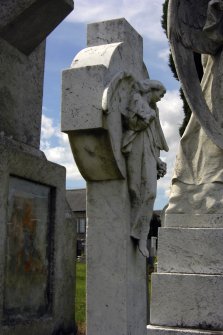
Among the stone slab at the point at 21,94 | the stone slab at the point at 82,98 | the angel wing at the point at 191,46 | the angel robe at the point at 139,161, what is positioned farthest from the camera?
the stone slab at the point at 21,94

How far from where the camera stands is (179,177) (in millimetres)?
4625

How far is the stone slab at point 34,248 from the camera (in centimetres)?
439

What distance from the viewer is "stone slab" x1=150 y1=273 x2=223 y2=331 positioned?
407 cm

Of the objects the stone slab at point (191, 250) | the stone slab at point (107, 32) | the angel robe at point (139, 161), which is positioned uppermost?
the stone slab at point (107, 32)

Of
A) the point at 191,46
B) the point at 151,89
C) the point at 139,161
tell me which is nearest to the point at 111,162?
the point at 139,161

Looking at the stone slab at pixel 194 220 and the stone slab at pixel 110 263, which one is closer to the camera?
the stone slab at pixel 110 263

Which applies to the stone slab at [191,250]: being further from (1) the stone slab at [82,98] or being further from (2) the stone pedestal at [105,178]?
(1) the stone slab at [82,98]

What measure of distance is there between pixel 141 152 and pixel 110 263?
0.89m

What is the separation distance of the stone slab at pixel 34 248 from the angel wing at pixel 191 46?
4.67 feet

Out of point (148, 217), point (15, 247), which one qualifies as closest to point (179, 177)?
point (148, 217)

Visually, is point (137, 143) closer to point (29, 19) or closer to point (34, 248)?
point (34, 248)

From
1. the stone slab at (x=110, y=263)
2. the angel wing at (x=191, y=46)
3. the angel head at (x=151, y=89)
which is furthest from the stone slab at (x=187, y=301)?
the angel head at (x=151, y=89)

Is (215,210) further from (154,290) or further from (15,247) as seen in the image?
(15,247)

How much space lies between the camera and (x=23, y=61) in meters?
5.26
